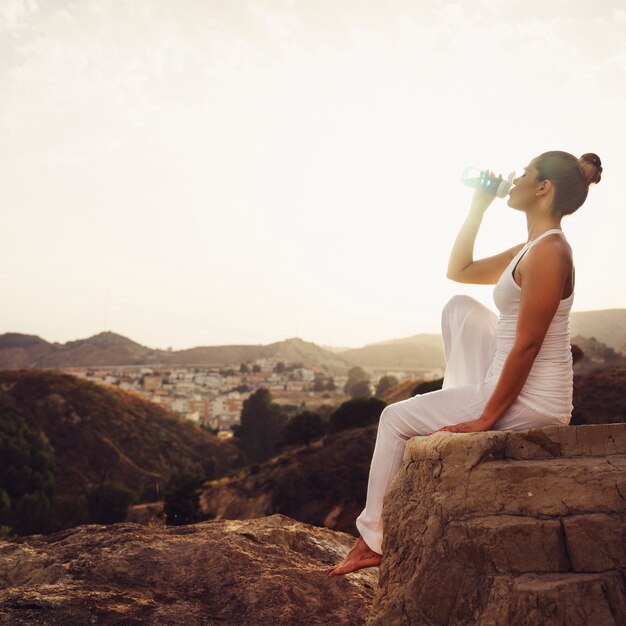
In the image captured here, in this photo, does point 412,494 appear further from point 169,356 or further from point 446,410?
point 169,356

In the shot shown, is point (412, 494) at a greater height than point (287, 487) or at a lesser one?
greater

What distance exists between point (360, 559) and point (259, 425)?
5981 cm

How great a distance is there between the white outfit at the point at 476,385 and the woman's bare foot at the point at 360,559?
90mm

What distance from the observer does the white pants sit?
311 centimetres

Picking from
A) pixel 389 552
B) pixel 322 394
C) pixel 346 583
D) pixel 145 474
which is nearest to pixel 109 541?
pixel 346 583

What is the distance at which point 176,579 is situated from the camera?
3.79 meters

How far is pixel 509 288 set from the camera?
10.3 feet

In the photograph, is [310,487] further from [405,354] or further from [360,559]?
[405,354]

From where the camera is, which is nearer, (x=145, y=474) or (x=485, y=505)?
(x=485, y=505)

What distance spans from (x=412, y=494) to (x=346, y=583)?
4.36 ft

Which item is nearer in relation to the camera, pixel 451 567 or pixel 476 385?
pixel 451 567

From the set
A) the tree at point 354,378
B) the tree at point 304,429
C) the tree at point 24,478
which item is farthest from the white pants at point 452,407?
the tree at point 354,378

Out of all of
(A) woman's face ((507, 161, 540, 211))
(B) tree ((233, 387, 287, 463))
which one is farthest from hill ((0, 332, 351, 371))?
(A) woman's face ((507, 161, 540, 211))

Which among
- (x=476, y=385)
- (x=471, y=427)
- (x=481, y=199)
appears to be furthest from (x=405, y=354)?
(x=471, y=427)
